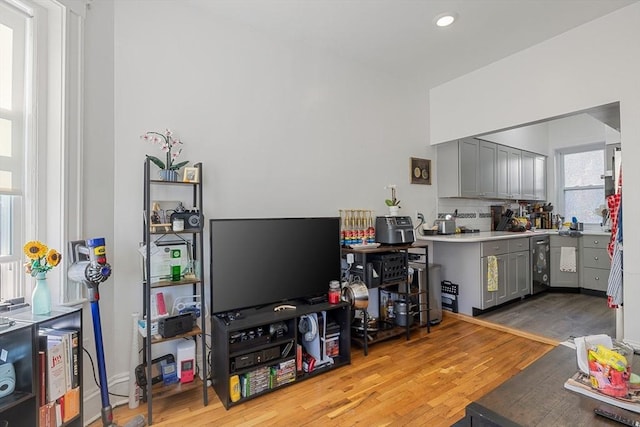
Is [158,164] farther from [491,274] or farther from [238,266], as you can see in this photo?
[491,274]

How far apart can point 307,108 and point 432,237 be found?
6.99 ft

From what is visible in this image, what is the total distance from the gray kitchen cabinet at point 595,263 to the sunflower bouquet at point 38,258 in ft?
19.6

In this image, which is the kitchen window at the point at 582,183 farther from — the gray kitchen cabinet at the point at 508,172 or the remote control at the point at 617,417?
the remote control at the point at 617,417

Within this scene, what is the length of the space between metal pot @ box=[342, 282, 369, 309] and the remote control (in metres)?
1.74

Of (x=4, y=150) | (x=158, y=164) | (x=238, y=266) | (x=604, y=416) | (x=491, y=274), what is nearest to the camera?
(x=604, y=416)

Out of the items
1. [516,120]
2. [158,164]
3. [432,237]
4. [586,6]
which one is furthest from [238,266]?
[586,6]

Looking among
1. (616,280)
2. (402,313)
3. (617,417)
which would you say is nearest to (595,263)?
(616,280)

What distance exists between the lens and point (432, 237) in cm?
383

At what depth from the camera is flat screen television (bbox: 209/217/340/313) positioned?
2.21m

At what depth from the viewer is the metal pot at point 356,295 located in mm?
2721

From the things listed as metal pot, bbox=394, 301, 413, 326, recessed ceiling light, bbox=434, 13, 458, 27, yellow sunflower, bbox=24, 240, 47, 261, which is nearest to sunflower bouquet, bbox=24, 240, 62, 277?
yellow sunflower, bbox=24, 240, 47, 261

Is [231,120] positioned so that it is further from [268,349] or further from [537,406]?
[537,406]

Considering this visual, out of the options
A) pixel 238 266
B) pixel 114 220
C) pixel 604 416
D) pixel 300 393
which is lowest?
pixel 300 393

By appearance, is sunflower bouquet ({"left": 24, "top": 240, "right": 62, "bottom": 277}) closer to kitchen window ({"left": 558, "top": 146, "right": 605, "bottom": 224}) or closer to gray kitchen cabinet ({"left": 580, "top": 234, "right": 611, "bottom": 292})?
gray kitchen cabinet ({"left": 580, "top": 234, "right": 611, "bottom": 292})
